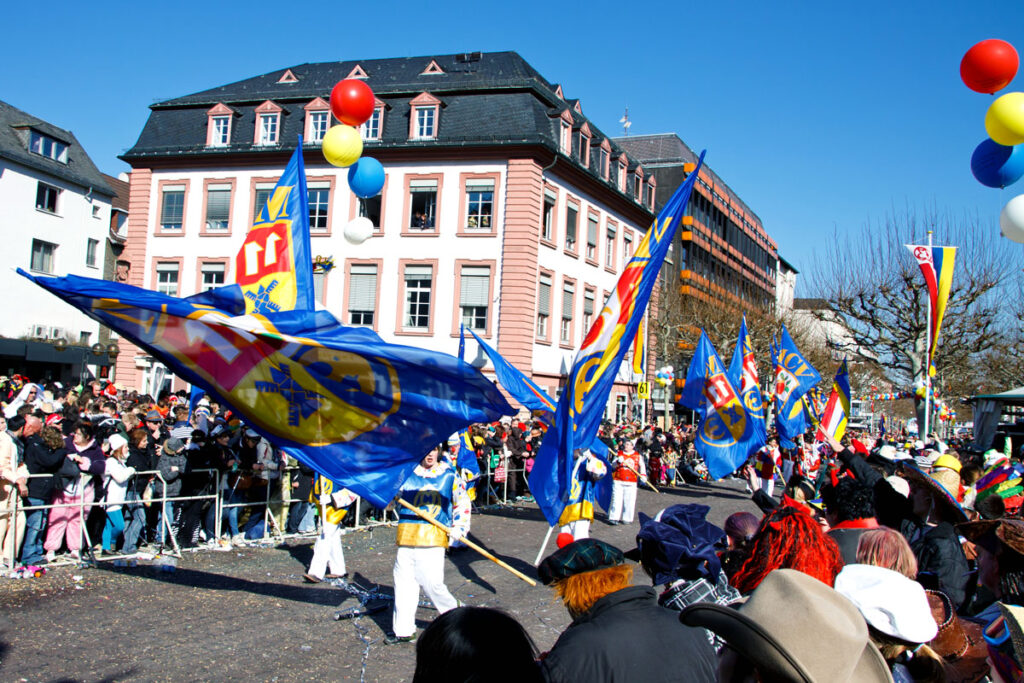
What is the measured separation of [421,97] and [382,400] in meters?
26.7

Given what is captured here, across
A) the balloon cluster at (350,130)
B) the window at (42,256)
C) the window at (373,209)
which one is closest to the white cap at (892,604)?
the balloon cluster at (350,130)

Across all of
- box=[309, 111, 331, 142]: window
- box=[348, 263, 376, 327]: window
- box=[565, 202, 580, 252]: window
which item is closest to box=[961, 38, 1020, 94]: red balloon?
box=[565, 202, 580, 252]: window

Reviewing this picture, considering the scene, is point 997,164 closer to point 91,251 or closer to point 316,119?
point 316,119

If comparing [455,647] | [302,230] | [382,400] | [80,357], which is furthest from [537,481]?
[80,357]

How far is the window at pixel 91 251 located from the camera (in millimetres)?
39906

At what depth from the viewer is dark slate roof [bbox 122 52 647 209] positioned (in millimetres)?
30141

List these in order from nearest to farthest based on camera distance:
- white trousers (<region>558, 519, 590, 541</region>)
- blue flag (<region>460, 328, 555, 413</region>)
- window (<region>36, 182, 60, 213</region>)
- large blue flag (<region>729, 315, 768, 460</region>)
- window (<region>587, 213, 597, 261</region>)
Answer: white trousers (<region>558, 519, 590, 541</region>) < blue flag (<region>460, 328, 555, 413</region>) < large blue flag (<region>729, 315, 768, 460</region>) < window (<region>587, 213, 597, 261</region>) < window (<region>36, 182, 60, 213</region>)

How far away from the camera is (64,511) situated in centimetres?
952

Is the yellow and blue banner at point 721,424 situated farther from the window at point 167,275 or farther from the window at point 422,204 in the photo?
the window at point 167,275

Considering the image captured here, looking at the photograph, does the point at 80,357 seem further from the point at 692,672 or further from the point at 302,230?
the point at 692,672

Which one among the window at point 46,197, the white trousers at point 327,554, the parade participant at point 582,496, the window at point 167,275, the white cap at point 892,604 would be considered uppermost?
the window at point 46,197

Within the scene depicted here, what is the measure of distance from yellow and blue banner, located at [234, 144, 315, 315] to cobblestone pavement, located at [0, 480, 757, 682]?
3034 millimetres

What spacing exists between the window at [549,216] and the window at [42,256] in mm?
22327

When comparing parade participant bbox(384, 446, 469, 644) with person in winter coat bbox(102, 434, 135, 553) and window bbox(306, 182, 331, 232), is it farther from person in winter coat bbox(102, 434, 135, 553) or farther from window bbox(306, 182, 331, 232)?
window bbox(306, 182, 331, 232)
